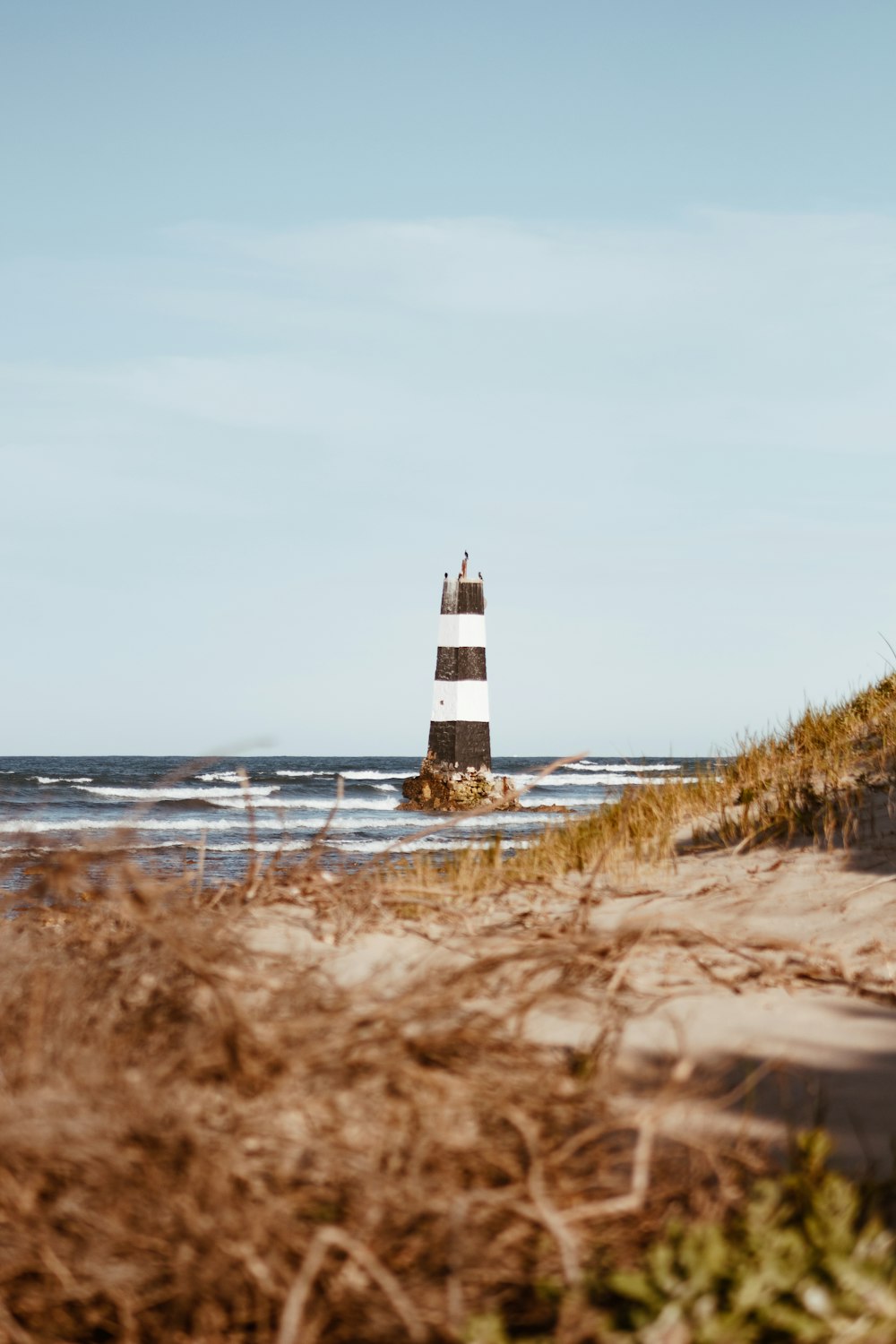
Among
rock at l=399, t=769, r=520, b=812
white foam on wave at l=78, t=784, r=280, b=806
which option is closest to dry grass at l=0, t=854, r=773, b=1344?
rock at l=399, t=769, r=520, b=812

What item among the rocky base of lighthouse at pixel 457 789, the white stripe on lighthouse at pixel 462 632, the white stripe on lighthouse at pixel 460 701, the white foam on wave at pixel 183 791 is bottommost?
the white foam on wave at pixel 183 791

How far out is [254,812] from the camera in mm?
4816

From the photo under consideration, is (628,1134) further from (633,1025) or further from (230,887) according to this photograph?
(230,887)

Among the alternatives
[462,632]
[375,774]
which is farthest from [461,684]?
[375,774]

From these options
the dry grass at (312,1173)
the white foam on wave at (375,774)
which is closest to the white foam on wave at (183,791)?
the white foam on wave at (375,774)

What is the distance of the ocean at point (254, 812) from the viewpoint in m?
3.40

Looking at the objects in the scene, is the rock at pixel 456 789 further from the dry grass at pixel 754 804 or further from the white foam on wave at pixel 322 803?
the dry grass at pixel 754 804

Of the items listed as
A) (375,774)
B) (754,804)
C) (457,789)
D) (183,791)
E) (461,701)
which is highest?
(461,701)

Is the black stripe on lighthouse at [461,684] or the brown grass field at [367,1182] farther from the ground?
the black stripe on lighthouse at [461,684]

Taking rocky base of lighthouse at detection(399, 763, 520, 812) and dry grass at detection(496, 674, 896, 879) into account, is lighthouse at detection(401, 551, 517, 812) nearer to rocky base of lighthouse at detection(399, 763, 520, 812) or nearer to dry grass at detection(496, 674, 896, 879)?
rocky base of lighthouse at detection(399, 763, 520, 812)

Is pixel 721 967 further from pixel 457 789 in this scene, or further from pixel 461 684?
pixel 457 789

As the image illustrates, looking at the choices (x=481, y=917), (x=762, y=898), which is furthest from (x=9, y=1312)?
(x=762, y=898)

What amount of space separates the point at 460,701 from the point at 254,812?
11.5m

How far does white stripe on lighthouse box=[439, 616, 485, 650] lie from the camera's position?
1633cm
